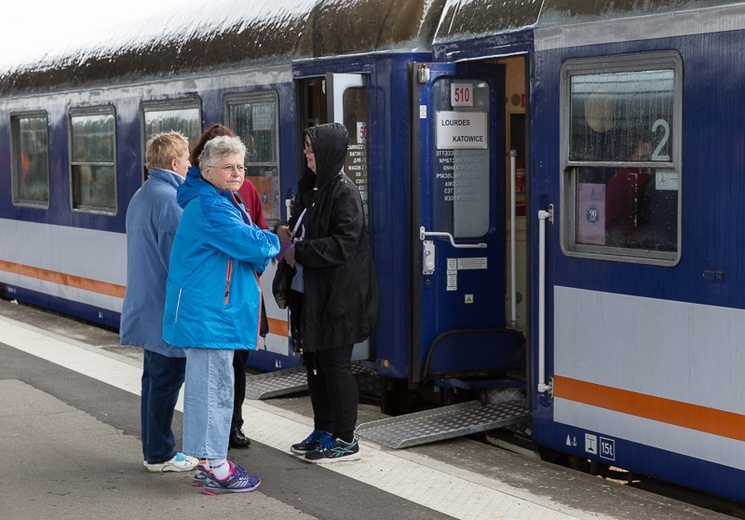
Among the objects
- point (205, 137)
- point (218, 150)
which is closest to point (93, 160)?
point (205, 137)

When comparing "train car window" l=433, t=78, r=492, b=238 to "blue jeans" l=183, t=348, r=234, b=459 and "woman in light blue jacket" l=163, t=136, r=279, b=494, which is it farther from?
"blue jeans" l=183, t=348, r=234, b=459

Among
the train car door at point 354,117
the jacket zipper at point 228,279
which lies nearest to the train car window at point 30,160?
the train car door at point 354,117

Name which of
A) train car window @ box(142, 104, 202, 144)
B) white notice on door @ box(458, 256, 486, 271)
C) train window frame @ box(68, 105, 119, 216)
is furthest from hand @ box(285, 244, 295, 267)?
train window frame @ box(68, 105, 119, 216)

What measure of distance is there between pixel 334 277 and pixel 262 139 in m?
2.77

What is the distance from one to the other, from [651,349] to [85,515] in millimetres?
2696

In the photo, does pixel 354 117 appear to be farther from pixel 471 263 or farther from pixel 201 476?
pixel 201 476

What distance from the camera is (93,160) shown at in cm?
1155

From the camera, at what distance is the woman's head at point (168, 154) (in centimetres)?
603

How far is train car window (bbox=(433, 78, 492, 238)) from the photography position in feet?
23.0

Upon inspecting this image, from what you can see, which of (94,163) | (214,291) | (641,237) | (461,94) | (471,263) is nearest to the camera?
(214,291)

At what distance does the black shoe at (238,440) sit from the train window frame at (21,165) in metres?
6.75

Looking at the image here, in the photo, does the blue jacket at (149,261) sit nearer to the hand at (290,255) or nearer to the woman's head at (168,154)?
the woman's head at (168,154)

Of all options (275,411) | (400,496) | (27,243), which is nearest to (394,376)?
(275,411)

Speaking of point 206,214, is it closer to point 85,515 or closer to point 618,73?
point 85,515
